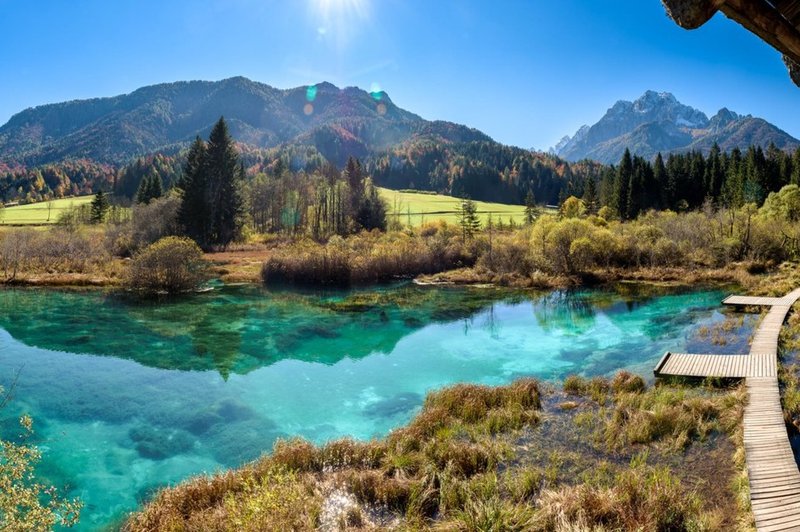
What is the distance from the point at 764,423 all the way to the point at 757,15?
13085 millimetres

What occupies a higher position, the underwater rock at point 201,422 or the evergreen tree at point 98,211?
the evergreen tree at point 98,211

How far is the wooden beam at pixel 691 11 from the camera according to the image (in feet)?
8.99

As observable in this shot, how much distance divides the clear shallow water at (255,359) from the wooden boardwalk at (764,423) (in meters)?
1.32

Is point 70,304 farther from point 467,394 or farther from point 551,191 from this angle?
point 551,191

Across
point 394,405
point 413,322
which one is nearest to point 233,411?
point 394,405

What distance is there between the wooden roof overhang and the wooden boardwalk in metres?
8.30

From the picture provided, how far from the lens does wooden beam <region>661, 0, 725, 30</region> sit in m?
2.74

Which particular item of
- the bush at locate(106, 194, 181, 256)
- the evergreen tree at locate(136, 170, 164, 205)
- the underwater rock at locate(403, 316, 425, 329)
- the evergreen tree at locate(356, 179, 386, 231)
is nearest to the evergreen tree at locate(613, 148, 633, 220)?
the evergreen tree at locate(356, 179, 386, 231)

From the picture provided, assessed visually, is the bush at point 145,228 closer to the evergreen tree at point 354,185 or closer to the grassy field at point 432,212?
the evergreen tree at point 354,185

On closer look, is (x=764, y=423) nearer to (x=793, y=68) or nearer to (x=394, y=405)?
(x=394, y=405)

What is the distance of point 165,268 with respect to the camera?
1585 inches

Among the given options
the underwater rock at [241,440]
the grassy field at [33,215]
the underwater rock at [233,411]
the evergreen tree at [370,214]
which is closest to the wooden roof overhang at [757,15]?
the underwater rock at [241,440]

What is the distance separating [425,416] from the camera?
46.8ft

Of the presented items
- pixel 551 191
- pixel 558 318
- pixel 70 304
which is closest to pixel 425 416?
pixel 558 318
